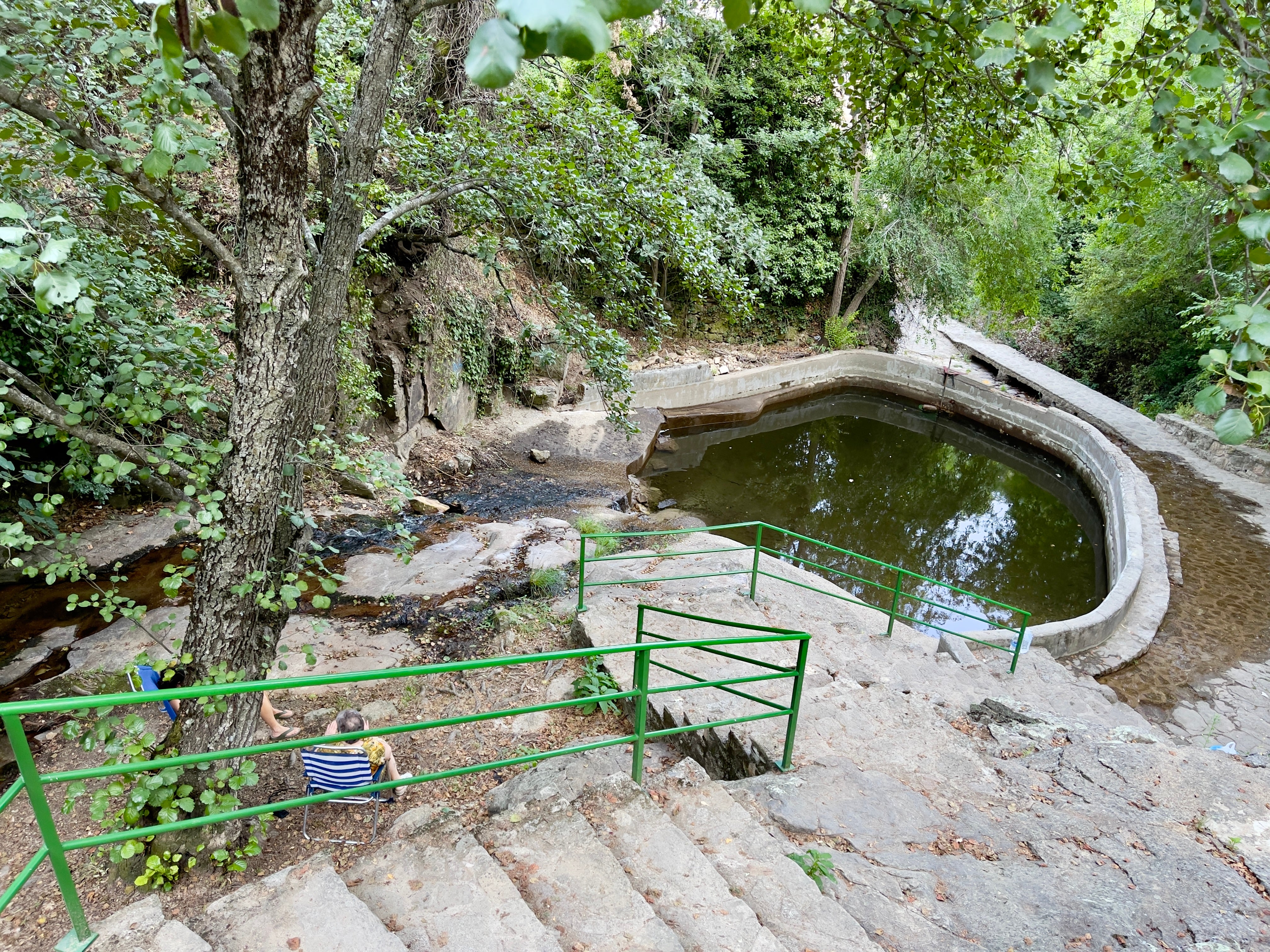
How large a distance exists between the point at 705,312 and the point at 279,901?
744 inches

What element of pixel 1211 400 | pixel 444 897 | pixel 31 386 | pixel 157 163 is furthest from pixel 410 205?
pixel 1211 400

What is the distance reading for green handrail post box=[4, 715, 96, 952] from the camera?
6.17ft

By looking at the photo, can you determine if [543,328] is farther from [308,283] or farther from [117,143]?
[117,143]

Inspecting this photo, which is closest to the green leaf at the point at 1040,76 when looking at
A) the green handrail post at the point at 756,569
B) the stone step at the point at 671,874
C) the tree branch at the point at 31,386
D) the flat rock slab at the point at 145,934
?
the stone step at the point at 671,874

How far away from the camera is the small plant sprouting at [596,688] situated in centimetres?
522

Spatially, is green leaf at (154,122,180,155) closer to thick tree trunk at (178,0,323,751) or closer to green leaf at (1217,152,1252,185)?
thick tree trunk at (178,0,323,751)

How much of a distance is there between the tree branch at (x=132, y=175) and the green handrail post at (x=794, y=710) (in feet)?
10.7

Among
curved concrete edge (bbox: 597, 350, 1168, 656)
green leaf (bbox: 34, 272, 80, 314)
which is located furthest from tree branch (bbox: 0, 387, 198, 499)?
curved concrete edge (bbox: 597, 350, 1168, 656)

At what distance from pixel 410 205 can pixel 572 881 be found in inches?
155

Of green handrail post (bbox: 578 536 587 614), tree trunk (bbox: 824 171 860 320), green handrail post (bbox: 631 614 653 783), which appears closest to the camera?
green handrail post (bbox: 631 614 653 783)

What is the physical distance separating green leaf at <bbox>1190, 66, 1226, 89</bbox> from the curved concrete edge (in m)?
6.99

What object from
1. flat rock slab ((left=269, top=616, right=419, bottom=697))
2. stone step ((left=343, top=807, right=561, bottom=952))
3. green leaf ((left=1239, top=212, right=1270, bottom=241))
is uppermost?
green leaf ((left=1239, top=212, right=1270, bottom=241))

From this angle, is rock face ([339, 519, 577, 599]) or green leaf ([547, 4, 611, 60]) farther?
rock face ([339, 519, 577, 599])

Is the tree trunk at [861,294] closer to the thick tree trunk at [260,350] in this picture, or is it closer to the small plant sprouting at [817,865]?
the small plant sprouting at [817,865]
